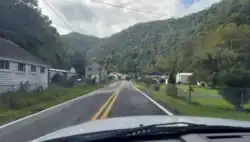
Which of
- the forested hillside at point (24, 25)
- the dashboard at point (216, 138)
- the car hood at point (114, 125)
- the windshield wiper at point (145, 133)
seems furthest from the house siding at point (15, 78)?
the dashboard at point (216, 138)

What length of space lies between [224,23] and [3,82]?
44.2m

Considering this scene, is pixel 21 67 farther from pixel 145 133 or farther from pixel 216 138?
pixel 216 138

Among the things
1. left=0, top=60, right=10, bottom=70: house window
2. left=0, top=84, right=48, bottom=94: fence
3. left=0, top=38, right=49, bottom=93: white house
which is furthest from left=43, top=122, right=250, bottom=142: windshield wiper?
left=0, top=60, right=10, bottom=70: house window

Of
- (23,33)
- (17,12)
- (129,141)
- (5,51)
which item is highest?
(17,12)

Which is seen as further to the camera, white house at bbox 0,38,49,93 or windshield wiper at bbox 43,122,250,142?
white house at bbox 0,38,49,93

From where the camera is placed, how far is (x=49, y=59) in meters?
58.8

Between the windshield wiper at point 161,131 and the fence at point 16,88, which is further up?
the windshield wiper at point 161,131

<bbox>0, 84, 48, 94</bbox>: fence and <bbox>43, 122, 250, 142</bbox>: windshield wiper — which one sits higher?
<bbox>43, 122, 250, 142</bbox>: windshield wiper

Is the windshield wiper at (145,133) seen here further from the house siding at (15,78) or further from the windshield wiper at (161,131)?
the house siding at (15,78)

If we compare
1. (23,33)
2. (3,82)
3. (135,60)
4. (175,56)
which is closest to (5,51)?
(3,82)

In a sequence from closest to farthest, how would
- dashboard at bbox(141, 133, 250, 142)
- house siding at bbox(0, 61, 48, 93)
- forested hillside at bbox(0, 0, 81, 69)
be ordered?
1. dashboard at bbox(141, 133, 250, 142)
2. house siding at bbox(0, 61, 48, 93)
3. forested hillside at bbox(0, 0, 81, 69)

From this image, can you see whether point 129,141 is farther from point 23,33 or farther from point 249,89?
point 23,33

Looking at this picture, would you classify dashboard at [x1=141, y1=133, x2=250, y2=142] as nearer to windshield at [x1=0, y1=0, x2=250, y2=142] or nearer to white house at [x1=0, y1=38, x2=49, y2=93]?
windshield at [x1=0, y1=0, x2=250, y2=142]

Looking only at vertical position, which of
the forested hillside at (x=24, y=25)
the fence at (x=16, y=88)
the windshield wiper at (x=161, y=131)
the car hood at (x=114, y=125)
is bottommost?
the fence at (x=16, y=88)
